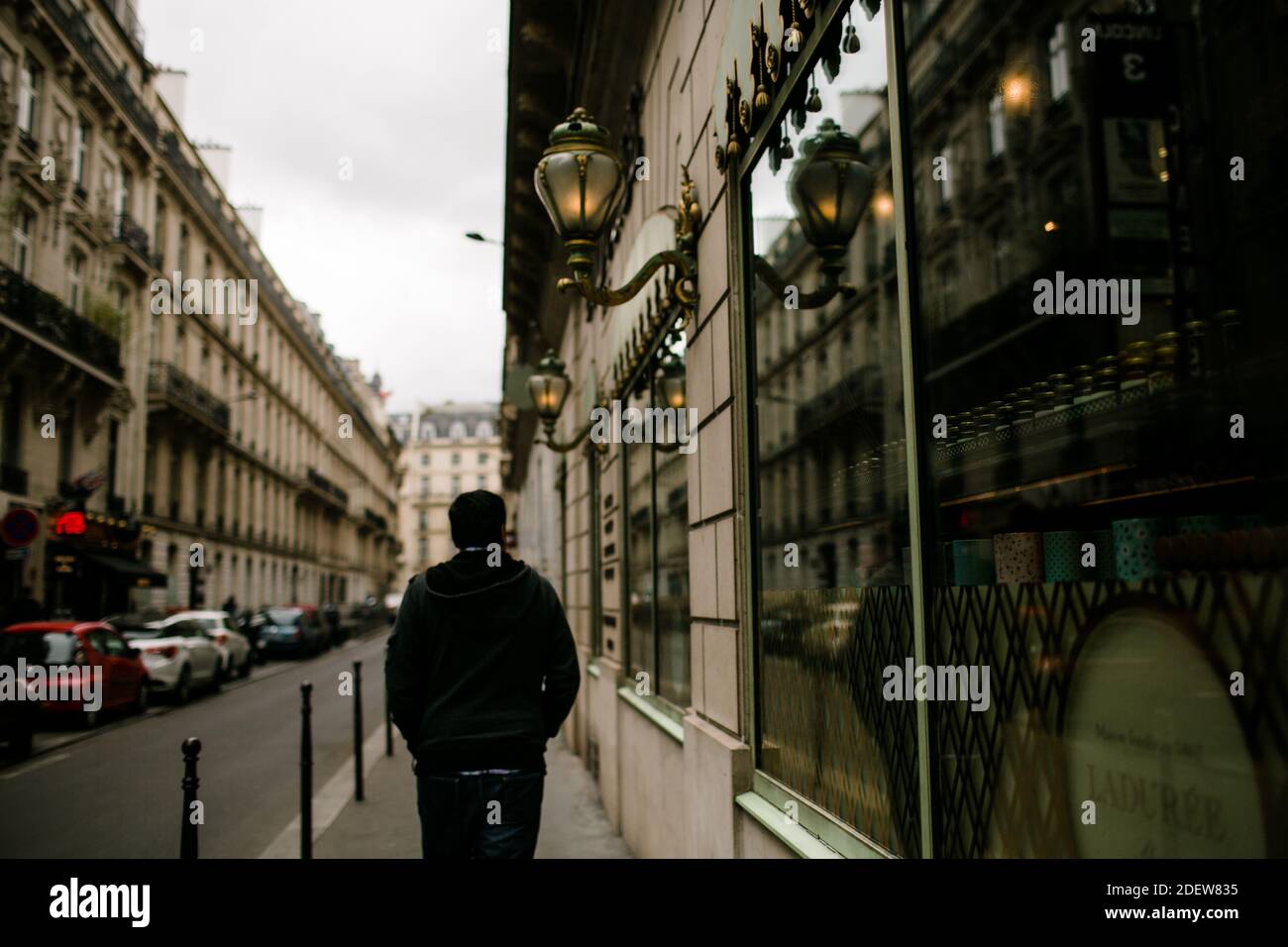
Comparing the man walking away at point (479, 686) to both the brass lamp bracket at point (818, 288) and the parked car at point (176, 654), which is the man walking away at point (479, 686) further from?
the parked car at point (176, 654)

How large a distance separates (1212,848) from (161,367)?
35586 millimetres

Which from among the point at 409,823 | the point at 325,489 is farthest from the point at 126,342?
the point at 325,489

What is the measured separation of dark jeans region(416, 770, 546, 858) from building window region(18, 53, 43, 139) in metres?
25.1

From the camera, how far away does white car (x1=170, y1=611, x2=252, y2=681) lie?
22.3 metres

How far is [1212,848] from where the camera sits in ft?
5.69

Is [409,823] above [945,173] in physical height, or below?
below

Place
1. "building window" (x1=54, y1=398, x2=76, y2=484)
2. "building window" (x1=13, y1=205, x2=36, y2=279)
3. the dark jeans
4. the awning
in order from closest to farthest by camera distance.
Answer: the dark jeans
"building window" (x1=13, y1=205, x2=36, y2=279)
"building window" (x1=54, y1=398, x2=76, y2=484)
the awning

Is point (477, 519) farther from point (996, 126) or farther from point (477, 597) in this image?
point (996, 126)

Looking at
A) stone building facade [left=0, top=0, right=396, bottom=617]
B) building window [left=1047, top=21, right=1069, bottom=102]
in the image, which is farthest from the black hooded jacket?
stone building facade [left=0, top=0, right=396, bottom=617]

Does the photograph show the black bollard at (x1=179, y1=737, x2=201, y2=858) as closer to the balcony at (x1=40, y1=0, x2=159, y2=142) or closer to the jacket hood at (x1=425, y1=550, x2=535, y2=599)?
the jacket hood at (x1=425, y1=550, x2=535, y2=599)

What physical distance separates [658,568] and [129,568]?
24.7 meters

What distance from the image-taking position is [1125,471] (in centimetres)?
227

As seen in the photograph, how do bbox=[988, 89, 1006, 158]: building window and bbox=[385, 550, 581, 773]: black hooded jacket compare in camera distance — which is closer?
bbox=[385, 550, 581, 773]: black hooded jacket

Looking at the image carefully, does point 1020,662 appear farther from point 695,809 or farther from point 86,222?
point 86,222
